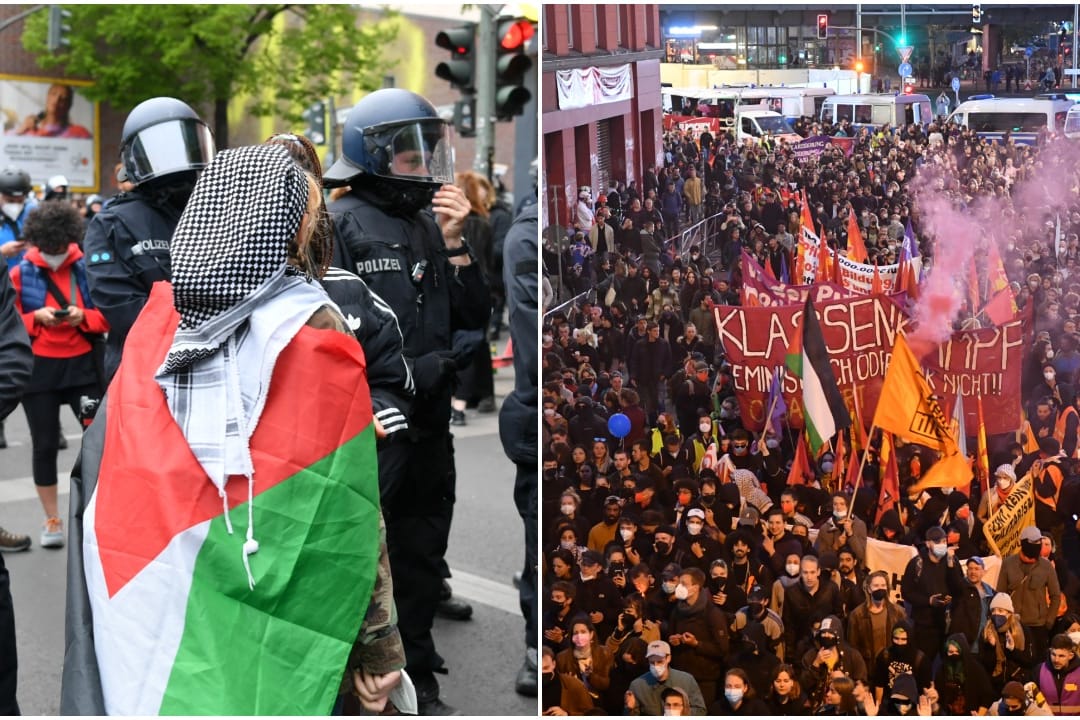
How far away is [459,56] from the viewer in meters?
12.3

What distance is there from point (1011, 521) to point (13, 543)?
5266 millimetres

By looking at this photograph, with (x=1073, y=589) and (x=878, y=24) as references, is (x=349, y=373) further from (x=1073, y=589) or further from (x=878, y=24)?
(x=1073, y=589)

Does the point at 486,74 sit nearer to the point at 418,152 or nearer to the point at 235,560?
the point at 418,152

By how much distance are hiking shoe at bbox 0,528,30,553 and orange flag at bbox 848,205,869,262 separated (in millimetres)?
5097

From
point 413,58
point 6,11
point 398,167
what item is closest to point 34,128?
point 6,11

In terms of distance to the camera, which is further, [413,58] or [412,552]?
[413,58]

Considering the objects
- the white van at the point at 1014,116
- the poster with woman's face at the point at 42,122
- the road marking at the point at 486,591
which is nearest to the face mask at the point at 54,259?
the road marking at the point at 486,591

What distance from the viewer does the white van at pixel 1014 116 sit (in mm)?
3268

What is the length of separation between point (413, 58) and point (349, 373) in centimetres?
3810

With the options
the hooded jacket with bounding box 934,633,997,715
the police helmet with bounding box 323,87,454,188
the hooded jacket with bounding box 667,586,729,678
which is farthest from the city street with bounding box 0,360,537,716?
the police helmet with bounding box 323,87,454,188

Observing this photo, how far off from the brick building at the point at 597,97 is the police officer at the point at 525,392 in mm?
596

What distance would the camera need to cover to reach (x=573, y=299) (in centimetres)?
326

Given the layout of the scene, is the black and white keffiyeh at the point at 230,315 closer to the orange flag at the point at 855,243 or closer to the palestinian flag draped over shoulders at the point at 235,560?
the palestinian flag draped over shoulders at the point at 235,560

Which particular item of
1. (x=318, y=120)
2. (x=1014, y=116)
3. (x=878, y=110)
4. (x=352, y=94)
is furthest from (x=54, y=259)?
(x=352, y=94)
